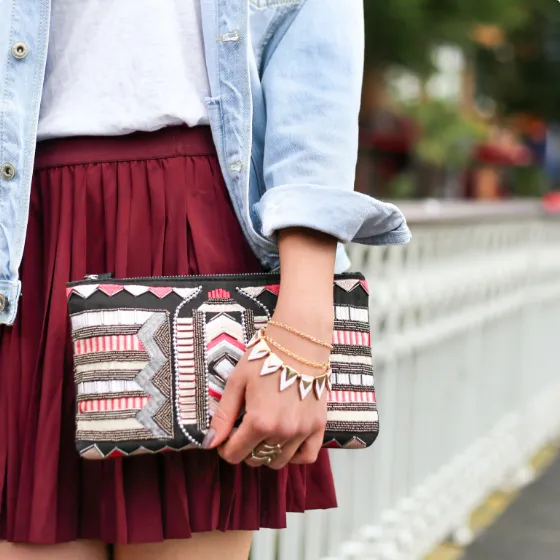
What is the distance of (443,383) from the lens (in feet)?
11.7

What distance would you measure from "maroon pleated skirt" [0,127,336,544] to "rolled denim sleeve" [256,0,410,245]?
Answer: 11cm

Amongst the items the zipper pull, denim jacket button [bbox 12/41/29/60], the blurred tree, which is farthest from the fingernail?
the blurred tree

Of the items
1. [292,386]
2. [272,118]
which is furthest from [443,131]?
[292,386]

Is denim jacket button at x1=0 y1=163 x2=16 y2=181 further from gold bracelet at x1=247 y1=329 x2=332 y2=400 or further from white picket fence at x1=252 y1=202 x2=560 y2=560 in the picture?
white picket fence at x1=252 y1=202 x2=560 y2=560

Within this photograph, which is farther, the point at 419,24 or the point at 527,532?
the point at 419,24

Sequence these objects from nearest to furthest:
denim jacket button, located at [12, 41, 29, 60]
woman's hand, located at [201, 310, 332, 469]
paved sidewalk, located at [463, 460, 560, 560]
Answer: woman's hand, located at [201, 310, 332, 469] < denim jacket button, located at [12, 41, 29, 60] < paved sidewalk, located at [463, 460, 560, 560]

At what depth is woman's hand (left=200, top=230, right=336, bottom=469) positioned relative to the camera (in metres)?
1.18

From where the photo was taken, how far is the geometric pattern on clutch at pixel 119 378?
1205 mm

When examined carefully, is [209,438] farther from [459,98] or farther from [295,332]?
[459,98]

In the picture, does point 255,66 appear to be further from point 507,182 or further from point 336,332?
point 507,182

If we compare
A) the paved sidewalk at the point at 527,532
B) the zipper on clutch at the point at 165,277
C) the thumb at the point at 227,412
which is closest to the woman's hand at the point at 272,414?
the thumb at the point at 227,412

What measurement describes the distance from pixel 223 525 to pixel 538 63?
56.5ft

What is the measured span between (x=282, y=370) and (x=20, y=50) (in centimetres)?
58

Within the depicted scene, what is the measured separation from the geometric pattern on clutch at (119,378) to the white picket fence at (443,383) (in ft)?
3.88
